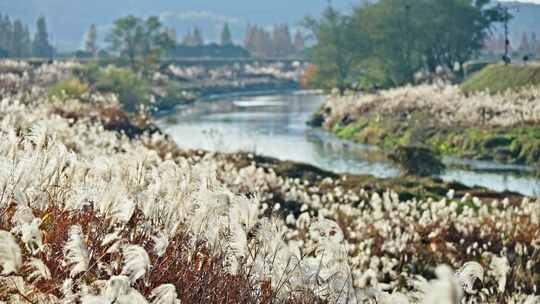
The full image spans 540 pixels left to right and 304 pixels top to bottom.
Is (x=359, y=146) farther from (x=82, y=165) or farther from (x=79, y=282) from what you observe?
(x=79, y=282)

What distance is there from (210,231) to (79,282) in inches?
46.4

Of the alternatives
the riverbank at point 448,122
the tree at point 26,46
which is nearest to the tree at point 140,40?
the tree at point 26,46

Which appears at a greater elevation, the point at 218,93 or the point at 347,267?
the point at 347,267

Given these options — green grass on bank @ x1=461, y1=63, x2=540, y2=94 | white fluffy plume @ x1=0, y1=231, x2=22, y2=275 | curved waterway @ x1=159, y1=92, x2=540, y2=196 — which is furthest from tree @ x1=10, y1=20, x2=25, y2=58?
white fluffy plume @ x1=0, y1=231, x2=22, y2=275

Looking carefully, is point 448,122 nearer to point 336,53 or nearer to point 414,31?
point 414,31

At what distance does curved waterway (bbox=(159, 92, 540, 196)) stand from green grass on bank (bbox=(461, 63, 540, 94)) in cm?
919

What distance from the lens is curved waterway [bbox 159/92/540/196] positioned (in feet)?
97.8

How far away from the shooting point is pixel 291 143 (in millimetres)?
40562

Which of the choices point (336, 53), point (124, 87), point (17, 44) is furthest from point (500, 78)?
point (17, 44)

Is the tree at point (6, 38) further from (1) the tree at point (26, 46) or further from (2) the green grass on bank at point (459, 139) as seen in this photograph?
(2) the green grass on bank at point (459, 139)

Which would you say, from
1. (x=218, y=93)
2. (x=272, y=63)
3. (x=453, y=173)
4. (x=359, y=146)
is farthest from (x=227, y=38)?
(x=453, y=173)

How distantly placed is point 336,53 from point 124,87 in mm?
15095

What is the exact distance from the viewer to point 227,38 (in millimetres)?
175875

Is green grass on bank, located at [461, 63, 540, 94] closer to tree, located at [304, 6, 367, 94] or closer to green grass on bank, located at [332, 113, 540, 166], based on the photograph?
green grass on bank, located at [332, 113, 540, 166]
